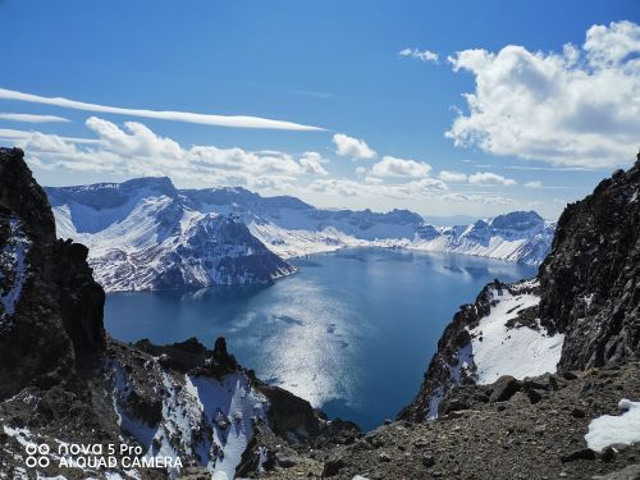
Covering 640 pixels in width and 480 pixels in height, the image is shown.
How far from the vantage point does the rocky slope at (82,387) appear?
55.8 metres

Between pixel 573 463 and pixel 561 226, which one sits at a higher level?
pixel 561 226

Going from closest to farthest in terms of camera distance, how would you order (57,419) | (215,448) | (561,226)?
(57,419), (215,448), (561,226)

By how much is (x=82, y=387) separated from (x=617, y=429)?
6423cm

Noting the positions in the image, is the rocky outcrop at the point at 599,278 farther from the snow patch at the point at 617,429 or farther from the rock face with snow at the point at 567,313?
the snow patch at the point at 617,429

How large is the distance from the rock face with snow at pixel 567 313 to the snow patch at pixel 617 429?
24071mm

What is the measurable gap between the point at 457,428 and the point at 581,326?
47.2 meters

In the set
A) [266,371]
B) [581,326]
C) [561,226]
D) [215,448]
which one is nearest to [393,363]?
[266,371]

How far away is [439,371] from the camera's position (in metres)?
91.5

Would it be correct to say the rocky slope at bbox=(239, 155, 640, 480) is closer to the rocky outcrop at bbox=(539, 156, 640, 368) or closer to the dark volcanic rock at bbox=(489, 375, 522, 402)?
the dark volcanic rock at bbox=(489, 375, 522, 402)

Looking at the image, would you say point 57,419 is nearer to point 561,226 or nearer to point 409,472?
point 409,472

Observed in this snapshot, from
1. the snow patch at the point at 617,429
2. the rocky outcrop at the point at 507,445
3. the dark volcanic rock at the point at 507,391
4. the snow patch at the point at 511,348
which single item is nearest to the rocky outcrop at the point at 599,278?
the snow patch at the point at 511,348

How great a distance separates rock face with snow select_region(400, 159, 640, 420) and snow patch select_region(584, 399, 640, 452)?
24.1 metres

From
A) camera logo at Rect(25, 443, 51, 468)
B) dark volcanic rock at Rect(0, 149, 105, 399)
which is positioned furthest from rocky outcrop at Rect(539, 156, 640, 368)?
dark volcanic rock at Rect(0, 149, 105, 399)

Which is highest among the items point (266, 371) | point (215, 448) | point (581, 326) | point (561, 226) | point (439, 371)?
point (561, 226)
